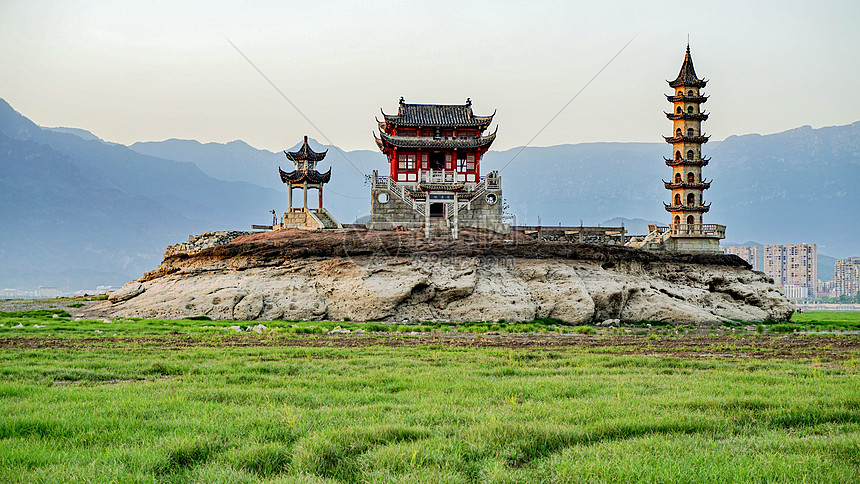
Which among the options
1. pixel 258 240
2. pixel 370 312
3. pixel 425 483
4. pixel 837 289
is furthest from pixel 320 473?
pixel 837 289

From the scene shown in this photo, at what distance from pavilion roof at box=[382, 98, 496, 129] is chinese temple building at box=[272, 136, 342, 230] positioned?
863 centimetres

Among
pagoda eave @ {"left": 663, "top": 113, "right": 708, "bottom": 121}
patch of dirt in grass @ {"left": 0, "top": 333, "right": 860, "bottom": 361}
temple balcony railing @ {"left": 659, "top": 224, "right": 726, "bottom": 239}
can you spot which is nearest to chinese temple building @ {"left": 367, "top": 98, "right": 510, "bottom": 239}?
temple balcony railing @ {"left": 659, "top": 224, "right": 726, "bottom": 239}

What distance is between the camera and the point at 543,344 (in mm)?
20531

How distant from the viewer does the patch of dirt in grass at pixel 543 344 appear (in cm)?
1767

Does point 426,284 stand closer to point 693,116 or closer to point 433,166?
point 433,166

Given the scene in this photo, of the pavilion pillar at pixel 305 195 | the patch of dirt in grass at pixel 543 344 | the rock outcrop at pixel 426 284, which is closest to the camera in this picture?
the patch of dirt in grass at pixel 543 344

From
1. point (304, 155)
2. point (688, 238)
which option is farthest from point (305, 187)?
point (688, 238)

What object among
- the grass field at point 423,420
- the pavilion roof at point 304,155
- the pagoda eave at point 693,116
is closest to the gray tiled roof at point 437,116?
the pavilion roof at point 304,155

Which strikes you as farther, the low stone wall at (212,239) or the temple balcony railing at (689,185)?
the temple balcony railing at (689,185)

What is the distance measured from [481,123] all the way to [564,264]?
2100cm

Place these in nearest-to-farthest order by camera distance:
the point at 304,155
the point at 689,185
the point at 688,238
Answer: the point at 688,238, the point at 304,155, the point at 689,185

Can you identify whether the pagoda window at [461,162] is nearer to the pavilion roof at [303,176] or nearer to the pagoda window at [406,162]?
the pagoda window at [406,162]

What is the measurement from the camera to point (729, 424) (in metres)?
8.40

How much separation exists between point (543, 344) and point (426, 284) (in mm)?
13232
